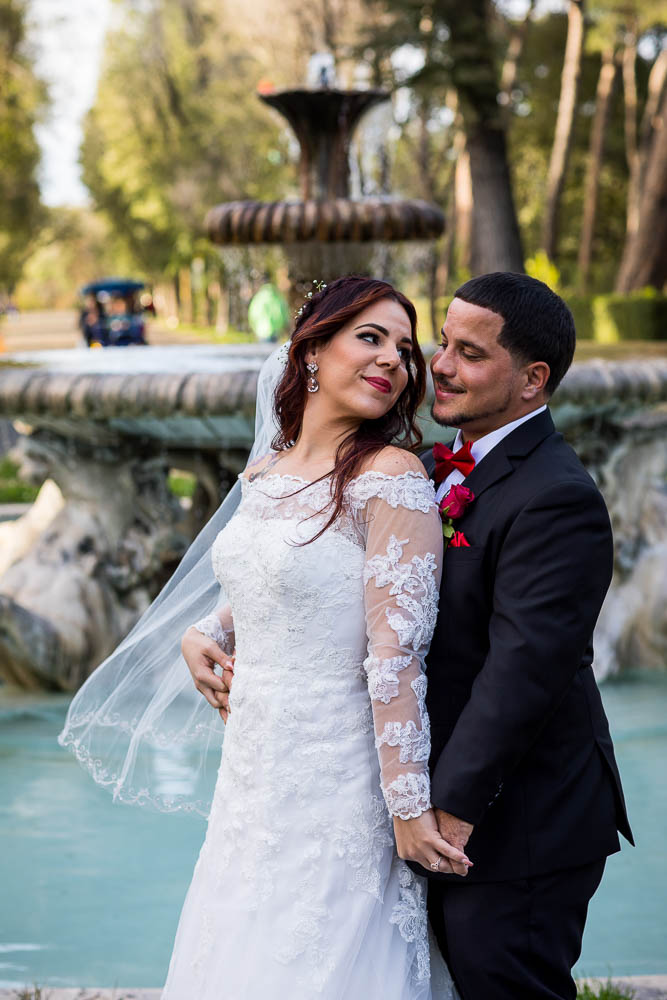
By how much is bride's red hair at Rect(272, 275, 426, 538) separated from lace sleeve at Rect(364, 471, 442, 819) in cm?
15

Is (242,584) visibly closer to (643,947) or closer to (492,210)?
(643,947)

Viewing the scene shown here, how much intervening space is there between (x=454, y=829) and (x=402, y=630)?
38cm

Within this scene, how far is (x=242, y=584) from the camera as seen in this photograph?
8.45ft

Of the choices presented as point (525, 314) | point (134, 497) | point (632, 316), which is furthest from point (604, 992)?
point (632, 316)

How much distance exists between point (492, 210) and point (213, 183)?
71.7 ft

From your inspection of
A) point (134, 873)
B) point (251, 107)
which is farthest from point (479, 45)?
point (251, 107)

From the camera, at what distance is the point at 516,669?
220cm

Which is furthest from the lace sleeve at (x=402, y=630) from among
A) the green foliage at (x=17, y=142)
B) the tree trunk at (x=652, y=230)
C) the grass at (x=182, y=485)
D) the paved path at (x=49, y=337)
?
the green foliage at (x=17, y=142)

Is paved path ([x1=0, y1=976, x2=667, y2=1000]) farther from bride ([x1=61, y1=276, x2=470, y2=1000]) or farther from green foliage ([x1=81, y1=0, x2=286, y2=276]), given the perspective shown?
green foliage ([x1=81, y1=0, x2=286, y2=276])

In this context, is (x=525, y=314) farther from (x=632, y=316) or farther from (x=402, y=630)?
(x=632, y=316)

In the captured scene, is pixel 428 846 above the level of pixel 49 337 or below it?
above

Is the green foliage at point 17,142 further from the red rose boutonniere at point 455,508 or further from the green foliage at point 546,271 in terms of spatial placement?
the red rose boutonniere at point 455,508

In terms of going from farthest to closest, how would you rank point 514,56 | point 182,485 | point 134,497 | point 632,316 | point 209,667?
point 514,56 → point 632,316 → point 182,485 → point 134,497 → point 209,667

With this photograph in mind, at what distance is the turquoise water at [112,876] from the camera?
12.9ft
